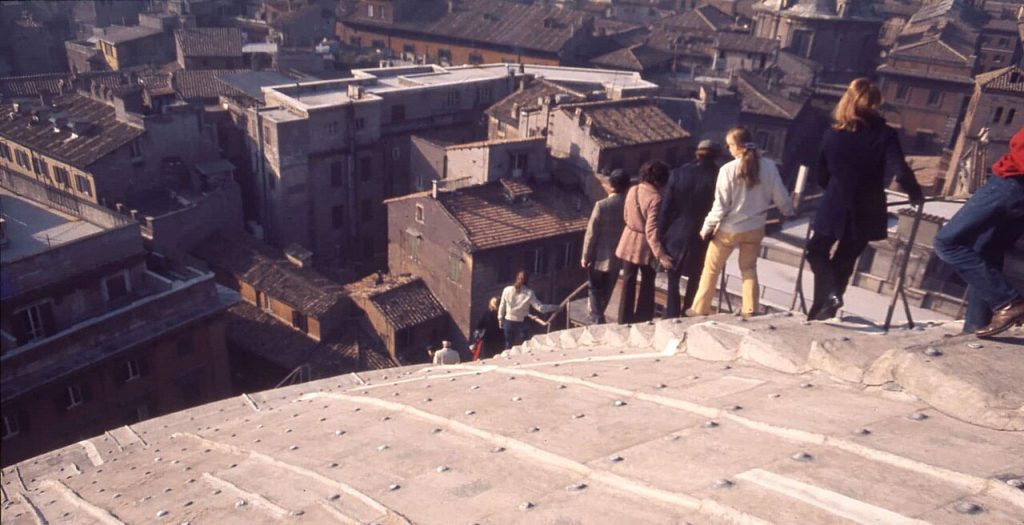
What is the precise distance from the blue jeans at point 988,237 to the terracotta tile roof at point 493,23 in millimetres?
47027

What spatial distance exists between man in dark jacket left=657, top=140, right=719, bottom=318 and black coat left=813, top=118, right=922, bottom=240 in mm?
1261

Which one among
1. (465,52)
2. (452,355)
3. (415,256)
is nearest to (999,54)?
(465,52)

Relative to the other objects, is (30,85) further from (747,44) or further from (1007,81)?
(1007,81)

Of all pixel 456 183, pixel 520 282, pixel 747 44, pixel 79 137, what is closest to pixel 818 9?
pixel 747 44

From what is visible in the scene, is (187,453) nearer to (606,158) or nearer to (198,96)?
(606,158)

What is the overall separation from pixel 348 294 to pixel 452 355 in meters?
15.7

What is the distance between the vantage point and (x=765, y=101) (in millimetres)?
41594

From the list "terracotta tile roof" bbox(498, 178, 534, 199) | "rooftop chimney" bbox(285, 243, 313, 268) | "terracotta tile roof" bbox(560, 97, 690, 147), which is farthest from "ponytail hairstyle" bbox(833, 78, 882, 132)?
"rooftop chimney" bbox(285, 243, 313, 268)

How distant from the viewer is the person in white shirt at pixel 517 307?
11.1 metres

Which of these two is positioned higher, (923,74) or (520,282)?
(923,74)

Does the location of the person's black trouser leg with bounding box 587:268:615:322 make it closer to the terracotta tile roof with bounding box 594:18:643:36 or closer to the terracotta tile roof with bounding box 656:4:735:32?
the terracotta tile roof with bounding box 594:18:643:36

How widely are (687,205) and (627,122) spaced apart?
2343 cm

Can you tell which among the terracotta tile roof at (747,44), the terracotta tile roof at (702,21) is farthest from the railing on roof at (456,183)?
the terracotta tile roof at (702,21)

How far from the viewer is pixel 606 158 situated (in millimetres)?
28734
